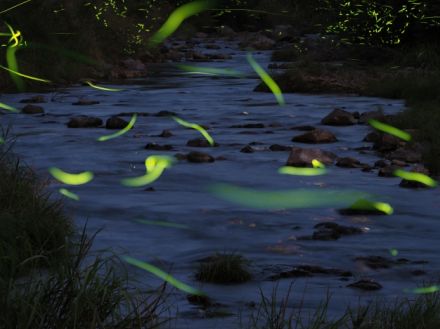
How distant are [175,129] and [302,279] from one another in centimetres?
943

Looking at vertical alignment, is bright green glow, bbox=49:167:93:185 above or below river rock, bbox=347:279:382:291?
below

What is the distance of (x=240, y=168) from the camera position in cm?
1333

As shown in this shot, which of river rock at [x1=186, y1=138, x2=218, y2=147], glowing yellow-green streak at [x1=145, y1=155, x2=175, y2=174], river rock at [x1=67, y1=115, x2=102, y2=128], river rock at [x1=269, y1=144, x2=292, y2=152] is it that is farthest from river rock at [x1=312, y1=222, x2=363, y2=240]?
river rock at [x1=67, y1=115, x2=102, y2=128]

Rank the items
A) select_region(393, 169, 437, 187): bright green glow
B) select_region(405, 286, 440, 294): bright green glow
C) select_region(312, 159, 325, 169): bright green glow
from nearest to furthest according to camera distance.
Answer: select_region(405, 286, 440, 294): bright green glow
select_region(393, 169, 437, 187): bright green glow
select_region(312, 159, 325, 169): bright green glow

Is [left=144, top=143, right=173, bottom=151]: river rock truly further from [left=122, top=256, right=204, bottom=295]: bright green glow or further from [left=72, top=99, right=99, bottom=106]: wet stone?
[left=122, top=256, right=204, bottom=295]: bright green glow

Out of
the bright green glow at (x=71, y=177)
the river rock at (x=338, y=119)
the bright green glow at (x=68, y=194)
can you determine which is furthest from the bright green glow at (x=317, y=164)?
the river rock at (x=338, y=119)

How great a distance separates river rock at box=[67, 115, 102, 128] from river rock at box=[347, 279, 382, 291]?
10.2m

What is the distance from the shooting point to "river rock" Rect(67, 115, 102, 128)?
17.3m

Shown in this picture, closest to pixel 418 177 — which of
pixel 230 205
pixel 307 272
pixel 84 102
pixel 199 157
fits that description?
pixel 230 205

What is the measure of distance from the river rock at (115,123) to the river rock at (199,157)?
11.6 ft

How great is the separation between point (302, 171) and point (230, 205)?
2.30 meters

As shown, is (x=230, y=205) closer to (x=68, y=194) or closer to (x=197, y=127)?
(x=68, y=194)

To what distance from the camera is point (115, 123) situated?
56.5ft

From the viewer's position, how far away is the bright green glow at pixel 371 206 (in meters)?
10.6
